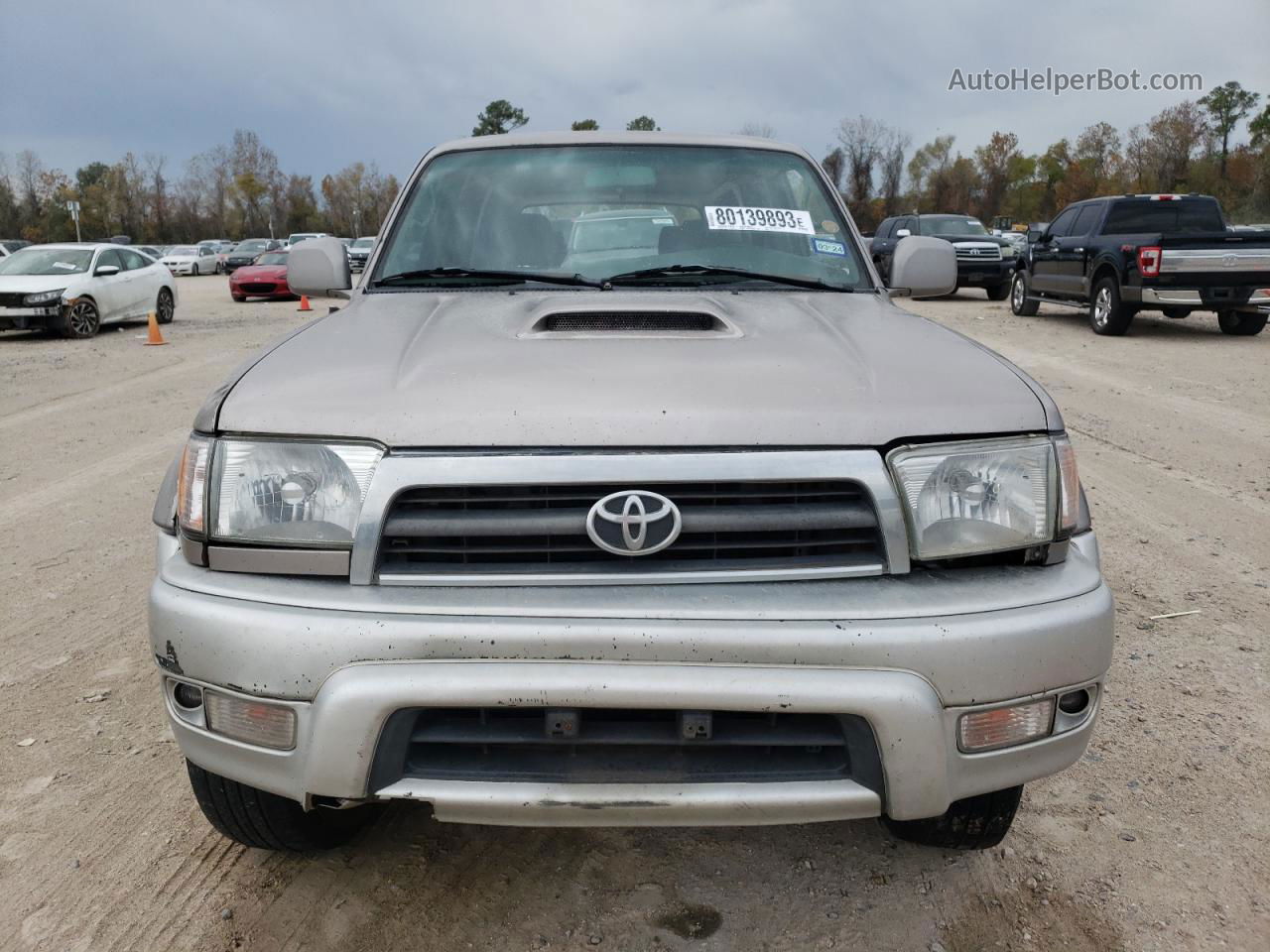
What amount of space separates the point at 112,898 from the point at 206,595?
966 millimetres

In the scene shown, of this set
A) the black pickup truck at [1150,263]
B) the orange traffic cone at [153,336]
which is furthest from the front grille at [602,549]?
the orange traffic cone at [153,336]

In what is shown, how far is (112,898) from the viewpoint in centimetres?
224

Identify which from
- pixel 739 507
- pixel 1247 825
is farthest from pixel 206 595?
pixel 1247 825

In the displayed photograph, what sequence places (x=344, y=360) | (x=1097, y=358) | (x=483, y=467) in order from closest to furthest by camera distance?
(x=483, y=467)
(x=344, y=360)
(x=1097, y=358)

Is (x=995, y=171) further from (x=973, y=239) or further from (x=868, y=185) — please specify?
(x=973, y=239)

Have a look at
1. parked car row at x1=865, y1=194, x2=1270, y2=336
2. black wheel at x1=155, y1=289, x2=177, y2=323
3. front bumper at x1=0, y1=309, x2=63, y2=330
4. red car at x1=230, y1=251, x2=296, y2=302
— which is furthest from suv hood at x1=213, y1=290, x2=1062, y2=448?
red car at x1=230, y1=251, x2=296, y2=302

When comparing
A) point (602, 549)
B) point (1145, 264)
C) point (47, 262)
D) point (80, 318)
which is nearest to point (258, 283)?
point (47, 262)

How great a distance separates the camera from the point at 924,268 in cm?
342

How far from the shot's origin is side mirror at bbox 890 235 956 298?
134 inches

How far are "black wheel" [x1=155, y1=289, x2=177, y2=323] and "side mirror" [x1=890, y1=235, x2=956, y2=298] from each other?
16.6 meters

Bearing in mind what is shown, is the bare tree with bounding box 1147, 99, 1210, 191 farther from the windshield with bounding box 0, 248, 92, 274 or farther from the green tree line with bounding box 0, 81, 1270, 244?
the windshield with bounding box 0, 248, 92, 274

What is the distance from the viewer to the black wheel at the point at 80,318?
14516mm

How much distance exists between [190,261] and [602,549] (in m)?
46.1

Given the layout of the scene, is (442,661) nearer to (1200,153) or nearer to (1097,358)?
(1097,358)
